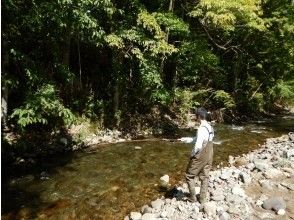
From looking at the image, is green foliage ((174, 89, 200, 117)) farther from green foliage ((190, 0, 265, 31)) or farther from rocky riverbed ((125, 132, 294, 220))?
rocky riverbed ((125, 132, 294, 220))

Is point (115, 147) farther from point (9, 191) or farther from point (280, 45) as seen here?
point (280, 45)

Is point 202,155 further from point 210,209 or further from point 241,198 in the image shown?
A: point 241,198

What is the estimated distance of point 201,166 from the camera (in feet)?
27.0

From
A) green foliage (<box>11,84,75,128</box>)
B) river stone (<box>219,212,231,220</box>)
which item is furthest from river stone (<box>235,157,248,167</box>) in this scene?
green foliage (<box>11,84,75,128</box>)

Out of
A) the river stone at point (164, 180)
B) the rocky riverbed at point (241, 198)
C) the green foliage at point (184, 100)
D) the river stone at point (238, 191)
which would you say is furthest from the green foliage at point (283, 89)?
the river stone at point (238, 191)

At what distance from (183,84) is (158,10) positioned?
6613 millimetres

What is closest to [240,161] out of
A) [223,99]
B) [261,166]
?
[261,166]

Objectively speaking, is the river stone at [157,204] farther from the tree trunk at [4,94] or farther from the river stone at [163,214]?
the tree trunk at [4,94]

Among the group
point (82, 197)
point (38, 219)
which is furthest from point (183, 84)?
point (38, 219)

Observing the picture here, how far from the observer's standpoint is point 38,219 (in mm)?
8297

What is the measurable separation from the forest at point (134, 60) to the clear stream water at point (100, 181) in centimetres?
161

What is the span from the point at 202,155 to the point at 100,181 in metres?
3.82

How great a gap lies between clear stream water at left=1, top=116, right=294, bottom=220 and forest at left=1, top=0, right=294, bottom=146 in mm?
1607

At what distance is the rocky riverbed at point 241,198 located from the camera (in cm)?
799
